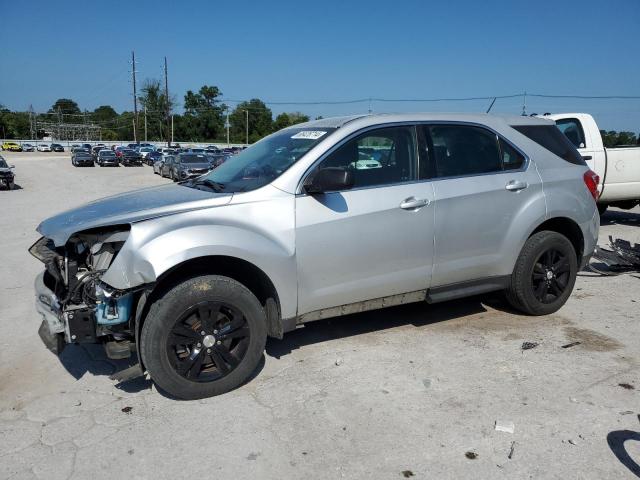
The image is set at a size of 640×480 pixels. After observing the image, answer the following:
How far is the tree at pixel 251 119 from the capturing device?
11062 cm

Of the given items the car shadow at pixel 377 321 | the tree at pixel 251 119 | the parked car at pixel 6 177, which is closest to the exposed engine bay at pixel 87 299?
the car shadow at pixel 377 321

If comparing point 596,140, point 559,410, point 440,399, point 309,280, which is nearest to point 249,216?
point 309,280

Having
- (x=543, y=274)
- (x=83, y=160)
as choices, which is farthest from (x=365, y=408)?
(x=83, y=160)

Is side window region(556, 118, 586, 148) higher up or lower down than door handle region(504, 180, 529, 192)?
higher up

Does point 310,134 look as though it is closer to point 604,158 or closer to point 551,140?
point 551,140

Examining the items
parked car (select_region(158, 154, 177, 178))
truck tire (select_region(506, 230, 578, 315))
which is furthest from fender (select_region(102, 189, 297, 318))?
parked car (select_region(158, 154, 177, 178))

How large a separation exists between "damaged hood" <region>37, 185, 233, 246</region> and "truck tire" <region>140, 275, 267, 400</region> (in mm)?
496

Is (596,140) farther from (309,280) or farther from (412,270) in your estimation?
(309,280)

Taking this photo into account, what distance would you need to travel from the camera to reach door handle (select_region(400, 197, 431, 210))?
158 inches

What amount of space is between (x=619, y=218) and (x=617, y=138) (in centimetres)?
184

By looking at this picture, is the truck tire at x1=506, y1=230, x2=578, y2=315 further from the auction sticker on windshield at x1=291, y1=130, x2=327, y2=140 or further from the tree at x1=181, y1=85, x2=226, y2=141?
the tree at x1=181, y1=85, x2=226, y2=141

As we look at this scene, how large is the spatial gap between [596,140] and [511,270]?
6345 millimetres

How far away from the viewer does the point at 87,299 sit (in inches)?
133

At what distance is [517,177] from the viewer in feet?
15.1
